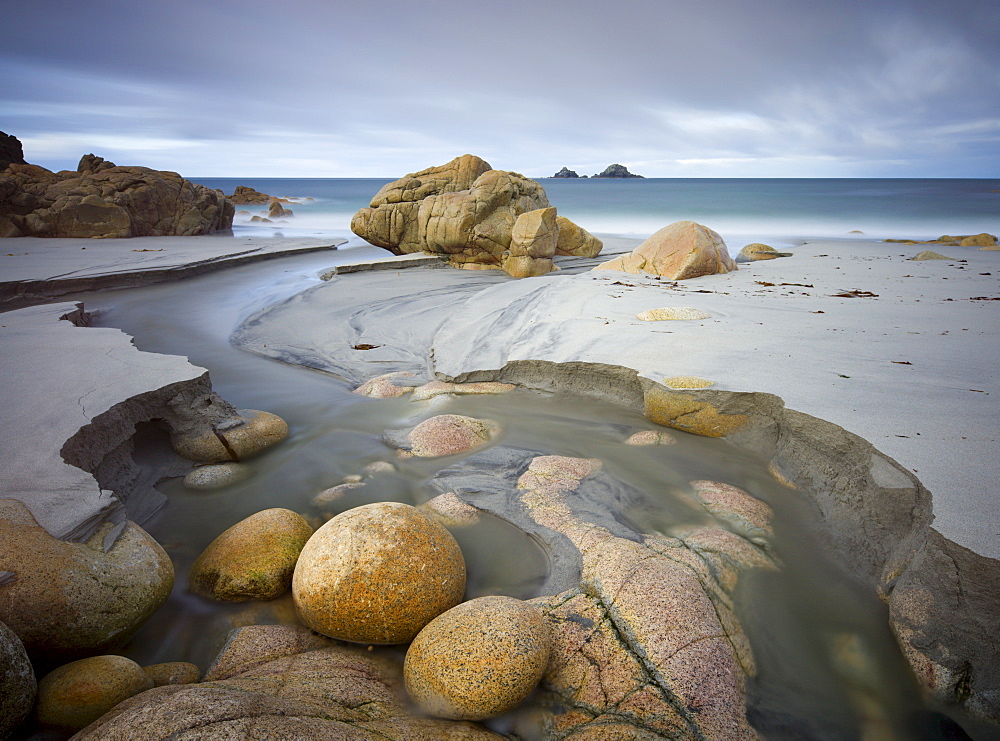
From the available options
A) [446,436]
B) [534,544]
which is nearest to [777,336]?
[446,436]

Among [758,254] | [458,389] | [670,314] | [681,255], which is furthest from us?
[758,254]

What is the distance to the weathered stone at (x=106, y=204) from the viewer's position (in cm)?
1546

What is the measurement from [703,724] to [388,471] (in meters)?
2.47

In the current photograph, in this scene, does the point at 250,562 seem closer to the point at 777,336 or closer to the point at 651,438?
the point at 651,438

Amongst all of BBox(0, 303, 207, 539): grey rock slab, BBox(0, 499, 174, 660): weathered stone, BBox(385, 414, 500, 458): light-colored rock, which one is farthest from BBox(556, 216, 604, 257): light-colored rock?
BBox(0, 499, 174, 660): weathered stone

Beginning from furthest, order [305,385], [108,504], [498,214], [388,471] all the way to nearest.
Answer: [498,214] < [305,385] < [388,471] < [108,504]

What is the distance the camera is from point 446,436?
4078 mm

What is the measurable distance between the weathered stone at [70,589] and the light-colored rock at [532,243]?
8995 mm

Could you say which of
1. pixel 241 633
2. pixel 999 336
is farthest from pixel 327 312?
pixel 999 336

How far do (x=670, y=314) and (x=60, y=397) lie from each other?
219 inches

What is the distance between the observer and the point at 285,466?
392 cm

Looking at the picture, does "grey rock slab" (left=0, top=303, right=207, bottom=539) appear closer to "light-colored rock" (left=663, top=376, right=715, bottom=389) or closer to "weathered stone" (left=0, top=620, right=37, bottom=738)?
"weathered stone" (left=0, top=620, right=37, bottom=738)

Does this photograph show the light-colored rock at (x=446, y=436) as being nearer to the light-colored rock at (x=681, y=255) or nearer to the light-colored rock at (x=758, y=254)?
the light-colored rock at (x=681, y=255)

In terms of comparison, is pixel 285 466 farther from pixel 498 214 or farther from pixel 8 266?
pixel 8 266
